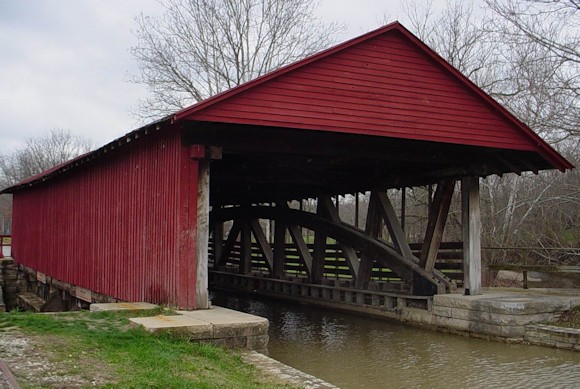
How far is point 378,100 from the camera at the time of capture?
398 inches

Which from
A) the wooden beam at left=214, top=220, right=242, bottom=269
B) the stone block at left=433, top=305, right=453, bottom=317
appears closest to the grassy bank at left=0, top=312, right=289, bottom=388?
the stone block at left=433, top=305, right=453, bottom=317

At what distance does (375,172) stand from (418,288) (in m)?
2.93

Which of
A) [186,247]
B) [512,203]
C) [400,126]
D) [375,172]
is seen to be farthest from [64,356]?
[512,203]

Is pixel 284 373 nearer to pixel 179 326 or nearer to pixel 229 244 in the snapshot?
pixel 179 326

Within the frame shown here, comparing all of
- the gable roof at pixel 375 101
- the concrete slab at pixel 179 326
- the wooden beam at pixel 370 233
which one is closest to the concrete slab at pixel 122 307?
the concrete slab at pixel 179 326

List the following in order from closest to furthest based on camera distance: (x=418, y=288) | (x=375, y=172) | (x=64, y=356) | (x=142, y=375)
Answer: (x=142, y=375), (x=64, y=356), (x=418, y=288), (x=375, y=172)

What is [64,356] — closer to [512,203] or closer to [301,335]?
[301,335]

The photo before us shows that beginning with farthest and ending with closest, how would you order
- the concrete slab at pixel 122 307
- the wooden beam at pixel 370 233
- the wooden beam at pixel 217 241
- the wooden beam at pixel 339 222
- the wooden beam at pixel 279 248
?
the wooden beam at pixel 217 241
the wooden beam at pixel 279 248
the wooden beam at pixel 339 222
the wooden beam at pixel 370 233
the concrete slab at pixel 122 307

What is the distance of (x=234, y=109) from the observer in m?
8.96

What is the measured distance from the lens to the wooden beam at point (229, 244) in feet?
65.8

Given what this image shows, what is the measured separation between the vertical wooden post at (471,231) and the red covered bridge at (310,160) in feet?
0.09

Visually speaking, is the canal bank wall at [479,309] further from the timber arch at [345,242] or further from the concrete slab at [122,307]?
the concrete slab at [122,307]

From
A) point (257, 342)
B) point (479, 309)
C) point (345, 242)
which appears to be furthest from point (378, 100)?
point (345, 242)

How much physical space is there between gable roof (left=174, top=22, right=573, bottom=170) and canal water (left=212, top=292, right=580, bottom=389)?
136 inches
